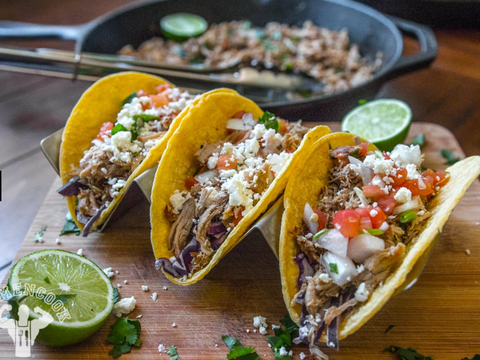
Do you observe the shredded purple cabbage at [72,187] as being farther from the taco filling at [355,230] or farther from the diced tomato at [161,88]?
the taco filling at [355,230]

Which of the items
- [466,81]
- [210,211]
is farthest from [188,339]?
[466,81]

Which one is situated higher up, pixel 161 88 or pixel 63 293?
pixel 161 88

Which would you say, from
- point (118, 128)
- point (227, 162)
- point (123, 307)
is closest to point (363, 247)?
point (227, 162)

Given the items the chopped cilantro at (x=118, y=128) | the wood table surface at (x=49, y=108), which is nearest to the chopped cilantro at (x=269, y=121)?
the chopped cilantro at (x=118, y=128)

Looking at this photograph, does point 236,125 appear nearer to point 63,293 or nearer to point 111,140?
point 111,140

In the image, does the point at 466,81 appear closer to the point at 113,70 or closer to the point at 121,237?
the point at 113,70

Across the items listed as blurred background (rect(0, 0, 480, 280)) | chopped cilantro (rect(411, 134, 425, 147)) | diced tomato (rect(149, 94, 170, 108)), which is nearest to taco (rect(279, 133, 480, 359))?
chopped cilantro (rect(411, 134, 425, 147))

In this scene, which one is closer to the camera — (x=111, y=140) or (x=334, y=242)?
(x=334, y=242)
